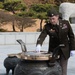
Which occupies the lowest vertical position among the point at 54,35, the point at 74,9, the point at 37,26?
the point at 37,26

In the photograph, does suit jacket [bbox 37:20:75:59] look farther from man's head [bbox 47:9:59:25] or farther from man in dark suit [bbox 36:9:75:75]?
man's head [bbox 47:9:59:25]

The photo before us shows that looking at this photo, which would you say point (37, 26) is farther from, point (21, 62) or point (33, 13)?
point (21, 62)

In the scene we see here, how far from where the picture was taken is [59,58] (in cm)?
529

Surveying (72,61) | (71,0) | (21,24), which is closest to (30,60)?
(72,61)

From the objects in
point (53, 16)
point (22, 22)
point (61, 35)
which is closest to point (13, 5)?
point (22, 22)

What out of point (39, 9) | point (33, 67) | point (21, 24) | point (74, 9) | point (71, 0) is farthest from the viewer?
point (71, 0)

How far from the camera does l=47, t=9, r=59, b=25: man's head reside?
16.2ft

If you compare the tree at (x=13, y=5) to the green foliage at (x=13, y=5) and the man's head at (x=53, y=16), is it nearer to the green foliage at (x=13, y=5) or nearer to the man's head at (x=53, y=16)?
the green foliage at (x=13, y=5)

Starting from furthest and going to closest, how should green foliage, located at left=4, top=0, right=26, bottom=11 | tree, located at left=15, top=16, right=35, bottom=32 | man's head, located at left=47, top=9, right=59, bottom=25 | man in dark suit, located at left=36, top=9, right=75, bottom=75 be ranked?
green foliage, located at left=4, top=0, right=26, bottom=11 < tree, located at left=15, top=16, right=35, bottom=32 < man in dark suit, located at left=36, top=9, right=75, bottom=75 < man's head, located at left=47, top=9, right=59, bottom=25

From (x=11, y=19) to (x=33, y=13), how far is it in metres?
1.58

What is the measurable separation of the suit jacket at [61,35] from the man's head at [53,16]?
0.14 m

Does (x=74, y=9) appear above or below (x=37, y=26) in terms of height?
above

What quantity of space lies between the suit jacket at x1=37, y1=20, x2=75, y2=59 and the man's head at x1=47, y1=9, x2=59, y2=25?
5.5 inches

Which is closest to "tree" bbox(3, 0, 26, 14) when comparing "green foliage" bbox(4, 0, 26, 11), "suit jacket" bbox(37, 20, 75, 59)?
"green foliage" bbox(4, 0, 26, 11)
